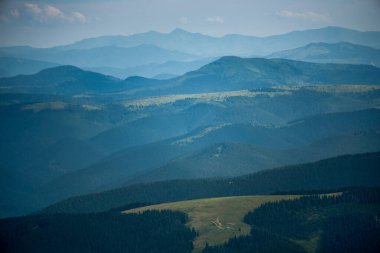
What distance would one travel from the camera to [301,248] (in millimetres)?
189625

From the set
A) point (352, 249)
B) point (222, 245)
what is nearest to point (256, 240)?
point (222, 245)

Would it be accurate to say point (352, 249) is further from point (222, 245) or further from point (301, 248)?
point (222, 245)

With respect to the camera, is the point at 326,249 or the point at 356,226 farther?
the point at 356,226

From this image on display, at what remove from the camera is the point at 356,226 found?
19988cm

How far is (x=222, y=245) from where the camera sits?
190 metres

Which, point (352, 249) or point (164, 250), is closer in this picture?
point (352, 249)

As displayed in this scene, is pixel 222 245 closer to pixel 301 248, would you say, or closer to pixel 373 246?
pixel 301 248

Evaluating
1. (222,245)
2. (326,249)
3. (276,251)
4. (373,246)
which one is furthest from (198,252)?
(373,246)

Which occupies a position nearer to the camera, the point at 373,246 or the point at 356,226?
the point at 373,246

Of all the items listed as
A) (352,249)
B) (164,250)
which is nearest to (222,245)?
Answer: (164,250)

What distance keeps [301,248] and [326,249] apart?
7572 millimetres

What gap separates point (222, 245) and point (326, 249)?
1258 inches

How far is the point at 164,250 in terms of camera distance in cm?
19912

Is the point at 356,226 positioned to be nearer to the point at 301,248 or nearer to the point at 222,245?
the point at 301,248
